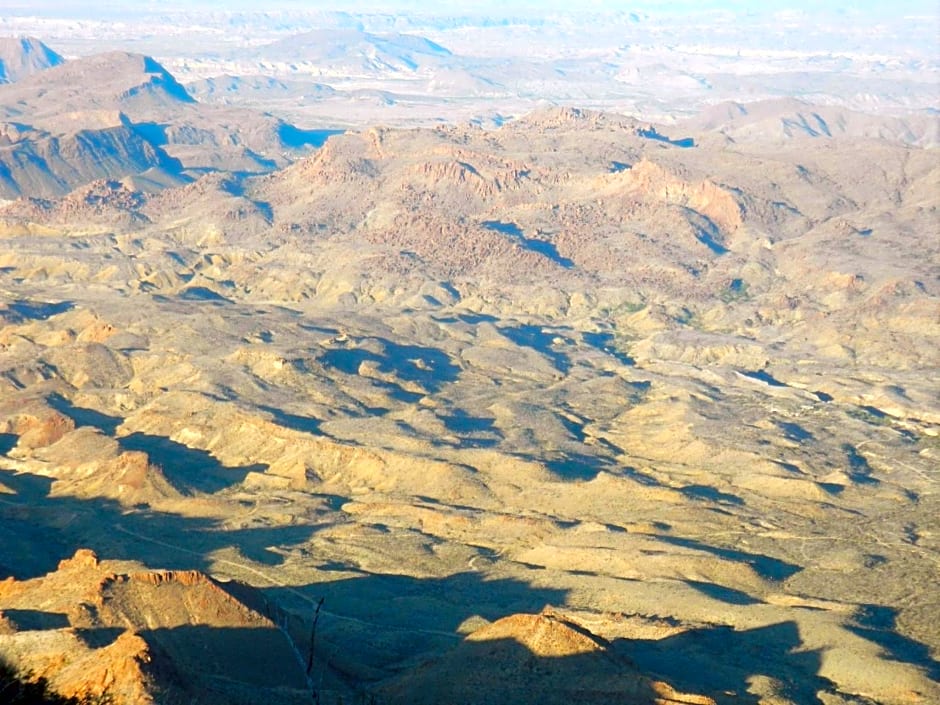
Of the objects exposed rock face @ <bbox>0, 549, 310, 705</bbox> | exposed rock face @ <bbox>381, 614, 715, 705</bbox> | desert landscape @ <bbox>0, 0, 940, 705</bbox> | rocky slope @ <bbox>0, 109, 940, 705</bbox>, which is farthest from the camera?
rocky slope @ <bbox>0, 109, 940, 705</bbox>

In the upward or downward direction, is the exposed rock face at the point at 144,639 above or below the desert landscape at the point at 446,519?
above

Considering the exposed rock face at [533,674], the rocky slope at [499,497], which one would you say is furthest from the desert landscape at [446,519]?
the rocky slope at [499,497]

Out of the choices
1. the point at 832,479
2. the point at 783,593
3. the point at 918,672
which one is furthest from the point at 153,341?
the point at 918,672

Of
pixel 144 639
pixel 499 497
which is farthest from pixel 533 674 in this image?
pixel 499 497

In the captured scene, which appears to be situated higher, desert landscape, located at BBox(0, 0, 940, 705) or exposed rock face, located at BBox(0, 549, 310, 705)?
exposed rock face, located at BBox(0, 549, 310, 705)

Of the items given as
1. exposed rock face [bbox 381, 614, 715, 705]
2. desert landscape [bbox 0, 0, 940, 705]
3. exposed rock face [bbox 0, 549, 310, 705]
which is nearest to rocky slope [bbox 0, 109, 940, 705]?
exposed rock face [bbox 381, 614, 715, 705]

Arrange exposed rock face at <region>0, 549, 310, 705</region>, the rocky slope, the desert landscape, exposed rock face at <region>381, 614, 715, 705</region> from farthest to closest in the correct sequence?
the rocky slope
the desert landscape
exposed rock face at <region>381, 614, 715, 705</region>
exposed rock face at <region>0, 549, 310, 705</region>

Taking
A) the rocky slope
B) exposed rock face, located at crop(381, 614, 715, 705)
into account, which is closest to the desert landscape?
exposed rock face, located at crop(381, 614, 715, 705)

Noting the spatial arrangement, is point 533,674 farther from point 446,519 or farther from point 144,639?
point 446,519

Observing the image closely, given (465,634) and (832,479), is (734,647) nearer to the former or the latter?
(465,634)

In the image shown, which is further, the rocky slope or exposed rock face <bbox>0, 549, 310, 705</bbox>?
the rocky slope

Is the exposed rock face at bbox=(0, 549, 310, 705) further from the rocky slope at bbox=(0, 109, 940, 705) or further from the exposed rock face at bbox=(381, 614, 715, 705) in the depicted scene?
the exposed rock face at bbox=(381, 614, 715, 705)

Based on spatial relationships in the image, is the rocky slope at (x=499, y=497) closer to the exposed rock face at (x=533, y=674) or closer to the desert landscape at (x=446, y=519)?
the exposed rock face at (x=533, y=674)

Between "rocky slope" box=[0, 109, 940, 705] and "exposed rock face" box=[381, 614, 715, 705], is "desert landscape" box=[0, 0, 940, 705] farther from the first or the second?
"rocky slope" box=[0, 109, 940, 705]
